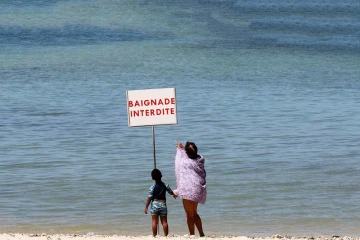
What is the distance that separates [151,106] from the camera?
36.5 ft

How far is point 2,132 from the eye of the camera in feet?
71.9

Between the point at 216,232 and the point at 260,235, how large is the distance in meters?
0.60

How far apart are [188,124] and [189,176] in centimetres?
1273

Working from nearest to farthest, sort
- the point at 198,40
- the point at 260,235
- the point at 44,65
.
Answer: the point at 260,235
the point at 44,65
the point at 198,40

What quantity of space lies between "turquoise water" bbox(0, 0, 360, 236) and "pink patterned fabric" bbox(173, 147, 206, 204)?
1.73 m

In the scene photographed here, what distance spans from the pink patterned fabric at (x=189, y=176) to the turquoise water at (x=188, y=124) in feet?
5.67

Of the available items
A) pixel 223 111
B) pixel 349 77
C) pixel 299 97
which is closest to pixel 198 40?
pixel 349 77

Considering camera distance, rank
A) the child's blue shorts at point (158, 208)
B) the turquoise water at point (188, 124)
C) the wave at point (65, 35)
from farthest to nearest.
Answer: the wave at point (65, 35) < the turquoise water at point (188, 124) < the child's blue shorts at point (158, 208)

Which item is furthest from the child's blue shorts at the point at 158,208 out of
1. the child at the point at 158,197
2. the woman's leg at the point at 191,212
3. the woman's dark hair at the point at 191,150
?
the woman's dark hair at the point at 191,150

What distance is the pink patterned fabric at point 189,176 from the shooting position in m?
10.4

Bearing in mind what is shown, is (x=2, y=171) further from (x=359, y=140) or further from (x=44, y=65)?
(x=44, y=65)

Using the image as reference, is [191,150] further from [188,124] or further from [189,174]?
[188,124]

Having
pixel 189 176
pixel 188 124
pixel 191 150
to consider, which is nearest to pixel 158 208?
pixel 189 176

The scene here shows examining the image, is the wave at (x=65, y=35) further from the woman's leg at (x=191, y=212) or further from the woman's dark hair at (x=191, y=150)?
the woman's dark hair at (x=191, y=150)
